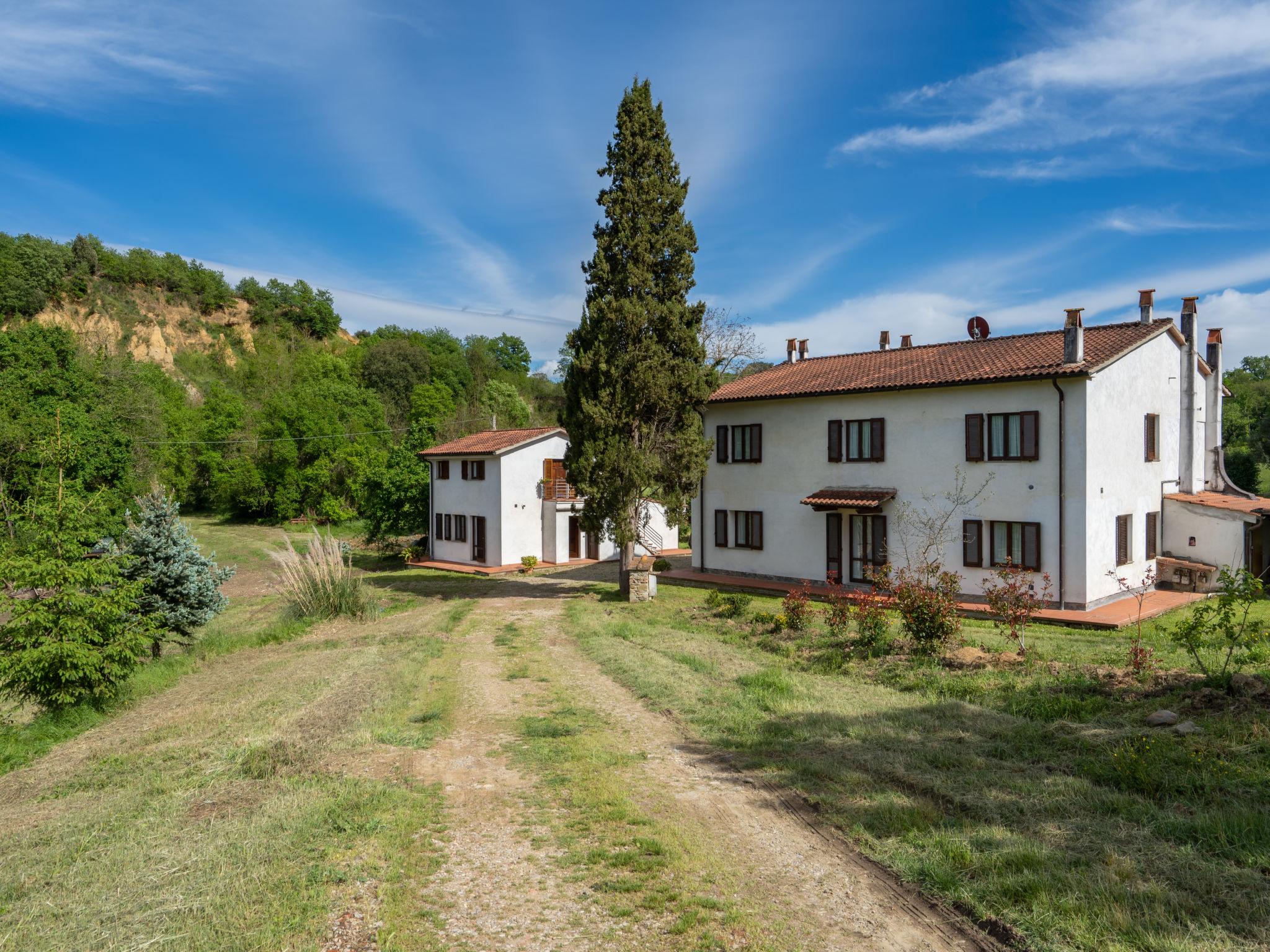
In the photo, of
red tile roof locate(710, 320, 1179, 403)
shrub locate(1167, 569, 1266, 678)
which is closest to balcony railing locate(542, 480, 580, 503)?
red tile roof locate(710, 320, 1179, 403)

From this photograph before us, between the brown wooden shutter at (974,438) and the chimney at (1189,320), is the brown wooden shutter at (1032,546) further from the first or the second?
the chimney at (1189,320)

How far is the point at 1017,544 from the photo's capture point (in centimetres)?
1936

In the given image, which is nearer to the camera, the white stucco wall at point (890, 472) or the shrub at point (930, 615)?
the shrub at point (930, 615)

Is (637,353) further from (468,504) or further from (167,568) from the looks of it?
(468,504)

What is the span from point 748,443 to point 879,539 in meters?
5.61

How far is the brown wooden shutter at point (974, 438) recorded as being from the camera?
19.9m

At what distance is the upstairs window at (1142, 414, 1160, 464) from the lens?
20984 millimetres

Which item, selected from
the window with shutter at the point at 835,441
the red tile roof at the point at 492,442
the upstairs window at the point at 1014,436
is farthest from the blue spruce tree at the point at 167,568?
the upstairs window at the point at 1014,436

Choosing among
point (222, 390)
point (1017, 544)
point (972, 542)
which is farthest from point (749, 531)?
point (222, 390)

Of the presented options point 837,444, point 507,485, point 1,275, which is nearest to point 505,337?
point 1,275

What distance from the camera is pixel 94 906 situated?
5.21 meters

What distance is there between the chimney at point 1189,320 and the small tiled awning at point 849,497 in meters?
10.6

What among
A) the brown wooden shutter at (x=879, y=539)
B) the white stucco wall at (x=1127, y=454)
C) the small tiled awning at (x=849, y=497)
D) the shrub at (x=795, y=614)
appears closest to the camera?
the shrub at (x=795, y=614)

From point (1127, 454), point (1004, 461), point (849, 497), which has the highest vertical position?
point (1127, 454)
